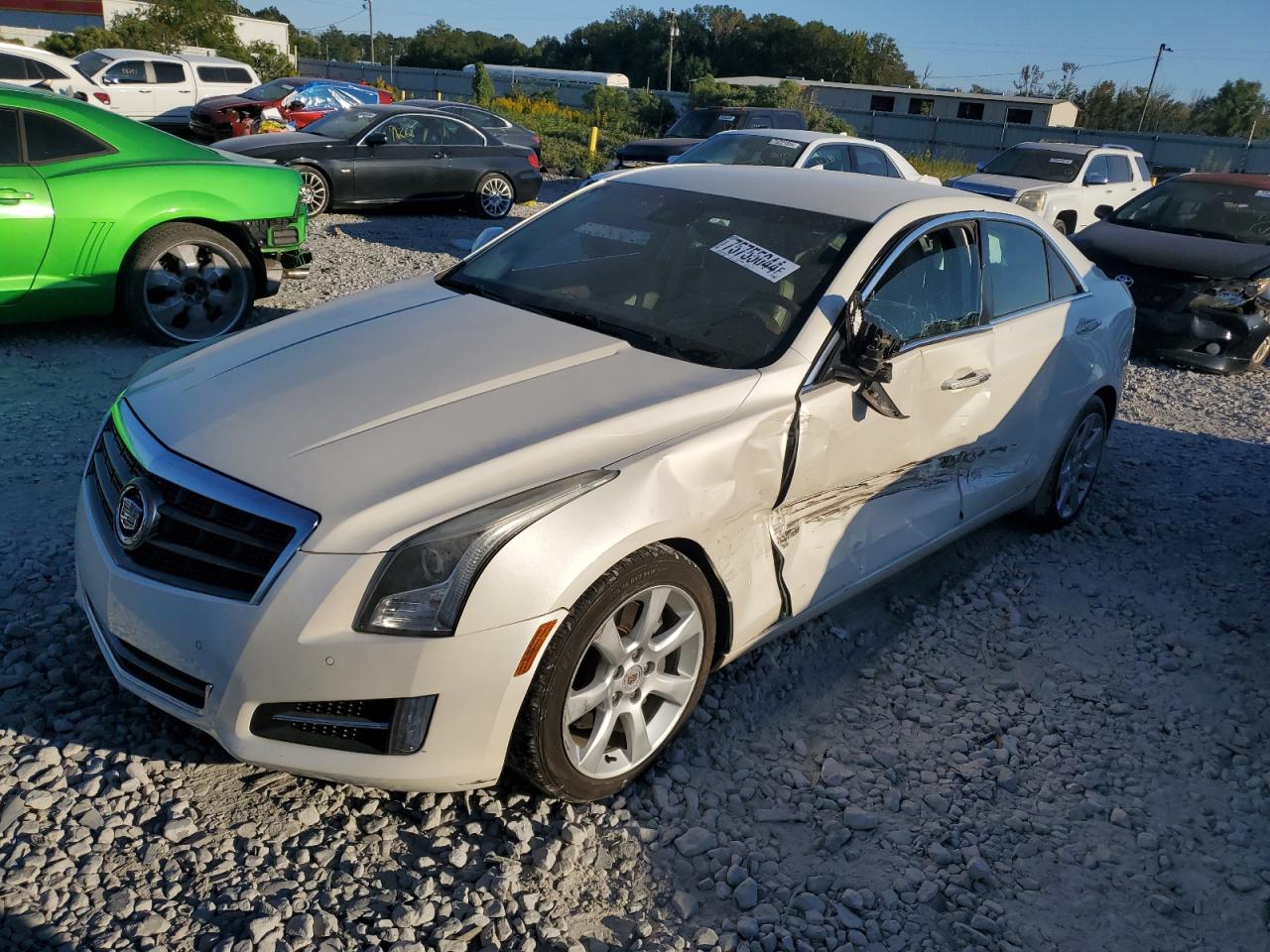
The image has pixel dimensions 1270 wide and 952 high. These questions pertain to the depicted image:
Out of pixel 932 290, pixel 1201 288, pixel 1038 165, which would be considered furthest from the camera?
pixel 1038 165

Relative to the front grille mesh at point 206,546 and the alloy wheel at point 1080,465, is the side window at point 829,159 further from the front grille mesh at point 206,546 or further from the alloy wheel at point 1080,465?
the front grille mesh at point 206,546

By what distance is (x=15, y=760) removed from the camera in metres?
2.88

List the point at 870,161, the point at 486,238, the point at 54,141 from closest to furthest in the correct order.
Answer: the point at 486,238, the point at 54,141, the point at 870,161

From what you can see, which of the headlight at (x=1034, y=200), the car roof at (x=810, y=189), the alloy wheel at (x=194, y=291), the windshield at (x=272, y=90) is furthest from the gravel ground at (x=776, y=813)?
the windshield at (x=272, y=90)

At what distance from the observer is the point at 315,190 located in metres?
12.1

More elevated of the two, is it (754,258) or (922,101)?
(754,258)

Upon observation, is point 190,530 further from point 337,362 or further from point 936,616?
point 936,616

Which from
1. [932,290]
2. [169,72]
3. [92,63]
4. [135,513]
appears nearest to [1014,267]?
[932,290]

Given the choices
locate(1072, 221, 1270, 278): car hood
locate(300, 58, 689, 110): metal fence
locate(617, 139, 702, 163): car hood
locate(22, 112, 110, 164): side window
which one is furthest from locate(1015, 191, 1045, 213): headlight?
locate(300, 58, 689, 110): metal fence

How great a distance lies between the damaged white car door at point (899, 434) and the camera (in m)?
3.37

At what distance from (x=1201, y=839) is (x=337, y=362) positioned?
3037 millimetres

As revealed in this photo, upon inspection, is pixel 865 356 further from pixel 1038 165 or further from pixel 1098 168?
pixel 1098 168

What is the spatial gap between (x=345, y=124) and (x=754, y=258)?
1050 cm

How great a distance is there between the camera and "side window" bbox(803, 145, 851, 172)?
11.8 meters
